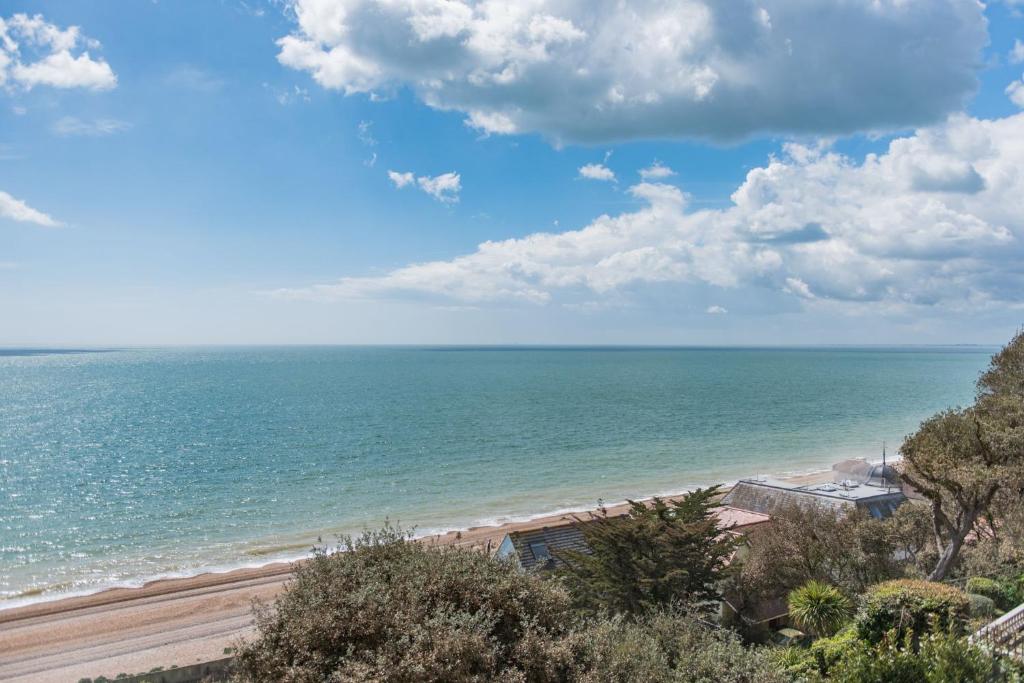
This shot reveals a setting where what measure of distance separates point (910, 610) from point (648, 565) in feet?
22.7

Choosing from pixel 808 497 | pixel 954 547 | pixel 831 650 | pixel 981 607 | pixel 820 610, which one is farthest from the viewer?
pixel 808 497

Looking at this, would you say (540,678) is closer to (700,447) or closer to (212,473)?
(212,473)

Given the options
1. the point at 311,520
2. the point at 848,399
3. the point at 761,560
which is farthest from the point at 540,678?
the point at 848,399

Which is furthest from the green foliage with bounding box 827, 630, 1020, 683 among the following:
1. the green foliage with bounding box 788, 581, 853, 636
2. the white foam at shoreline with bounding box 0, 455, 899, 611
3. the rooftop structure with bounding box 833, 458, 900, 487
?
the rooftop structure with bounding box 833, 458, 900, 487

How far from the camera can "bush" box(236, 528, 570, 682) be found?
24.3ft

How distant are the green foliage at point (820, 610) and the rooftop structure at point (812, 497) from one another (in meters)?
12.6

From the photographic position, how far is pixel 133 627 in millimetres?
27172

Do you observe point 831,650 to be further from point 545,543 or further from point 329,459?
point 329,459

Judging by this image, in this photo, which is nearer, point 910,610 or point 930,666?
point 930,666

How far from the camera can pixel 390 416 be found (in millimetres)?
90875

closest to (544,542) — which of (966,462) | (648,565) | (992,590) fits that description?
(648,565)

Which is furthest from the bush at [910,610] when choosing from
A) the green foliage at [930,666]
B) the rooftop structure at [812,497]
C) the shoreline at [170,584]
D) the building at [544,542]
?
the rooftop structure at [812,497]

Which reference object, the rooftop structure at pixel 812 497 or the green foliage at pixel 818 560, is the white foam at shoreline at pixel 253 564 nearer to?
the rooftop structure at pixel 812 497

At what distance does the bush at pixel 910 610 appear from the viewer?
43.3 feet
